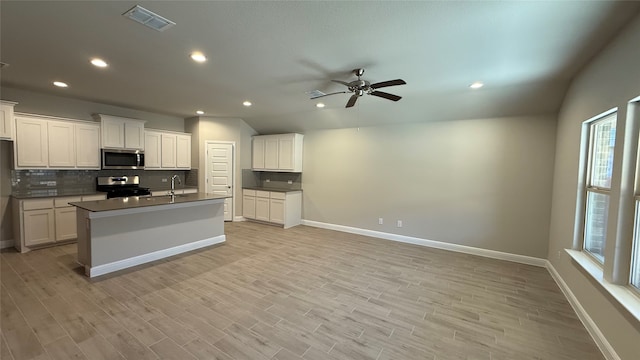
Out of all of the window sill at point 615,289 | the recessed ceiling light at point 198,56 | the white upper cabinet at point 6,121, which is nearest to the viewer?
the window sill at point 615,289

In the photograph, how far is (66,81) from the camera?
392 cm

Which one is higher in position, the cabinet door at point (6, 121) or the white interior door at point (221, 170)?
the cabinet door at point (6, 121)

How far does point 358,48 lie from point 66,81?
14.3 feet

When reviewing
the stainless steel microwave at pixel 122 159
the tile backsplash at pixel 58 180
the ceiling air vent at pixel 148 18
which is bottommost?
the tile backsplash at pixel 58 180

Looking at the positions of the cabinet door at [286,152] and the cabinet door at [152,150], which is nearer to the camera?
the cabinet door at [152,150]

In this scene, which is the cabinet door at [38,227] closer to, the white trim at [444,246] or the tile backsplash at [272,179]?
the tile backsplash at [272,179]

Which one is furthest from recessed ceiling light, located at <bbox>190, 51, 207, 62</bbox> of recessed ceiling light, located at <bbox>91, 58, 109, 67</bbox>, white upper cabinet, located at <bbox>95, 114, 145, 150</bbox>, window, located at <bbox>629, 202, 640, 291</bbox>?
window, located at <bbox>629, 202, 640, 291</bbox>

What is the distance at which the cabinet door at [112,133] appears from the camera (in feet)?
17.1

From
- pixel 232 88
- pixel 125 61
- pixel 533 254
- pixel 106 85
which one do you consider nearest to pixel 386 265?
pixel 533 254

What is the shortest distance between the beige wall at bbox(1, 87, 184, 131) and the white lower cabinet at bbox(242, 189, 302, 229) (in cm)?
288

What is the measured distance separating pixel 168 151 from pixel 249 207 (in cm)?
Result: 234

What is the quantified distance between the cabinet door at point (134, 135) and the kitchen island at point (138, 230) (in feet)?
6.42

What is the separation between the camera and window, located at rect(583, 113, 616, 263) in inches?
104

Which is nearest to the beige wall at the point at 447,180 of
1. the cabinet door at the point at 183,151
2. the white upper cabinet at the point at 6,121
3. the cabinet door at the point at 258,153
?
the cabinet door at the point at 258,153
